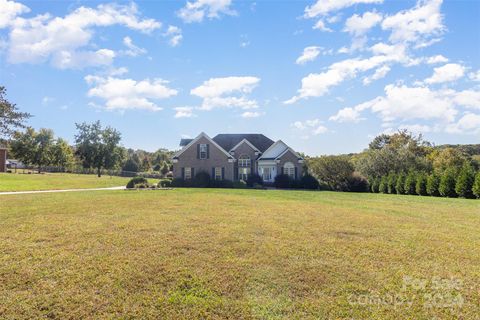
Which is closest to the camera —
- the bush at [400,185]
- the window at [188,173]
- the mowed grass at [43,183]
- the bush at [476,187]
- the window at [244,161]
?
the bush at [476,187]

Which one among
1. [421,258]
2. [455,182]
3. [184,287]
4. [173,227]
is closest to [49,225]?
[173,227]

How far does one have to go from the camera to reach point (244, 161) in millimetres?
39219

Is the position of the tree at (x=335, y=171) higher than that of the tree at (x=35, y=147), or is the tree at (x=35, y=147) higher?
the tree at (x=35, y=147)

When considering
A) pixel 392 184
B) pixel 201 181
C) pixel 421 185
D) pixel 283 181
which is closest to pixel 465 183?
pixel 421 185

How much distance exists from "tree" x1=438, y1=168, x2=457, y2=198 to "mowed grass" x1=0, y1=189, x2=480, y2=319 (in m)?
16.5

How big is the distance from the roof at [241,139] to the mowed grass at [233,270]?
33.0 m

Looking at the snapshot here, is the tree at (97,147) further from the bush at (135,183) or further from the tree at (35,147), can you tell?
the bush at (135,183)

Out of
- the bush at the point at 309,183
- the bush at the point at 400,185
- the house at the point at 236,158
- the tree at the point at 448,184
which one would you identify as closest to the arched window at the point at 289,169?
the house at the point at 236,158

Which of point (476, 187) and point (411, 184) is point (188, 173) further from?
point (476, 187)

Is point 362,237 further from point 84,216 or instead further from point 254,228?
point 84,216

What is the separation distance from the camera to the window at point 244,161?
128 feet

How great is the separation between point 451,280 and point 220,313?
3.54 m

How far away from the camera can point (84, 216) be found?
10062 mm

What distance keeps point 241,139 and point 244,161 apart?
414 centimetres
